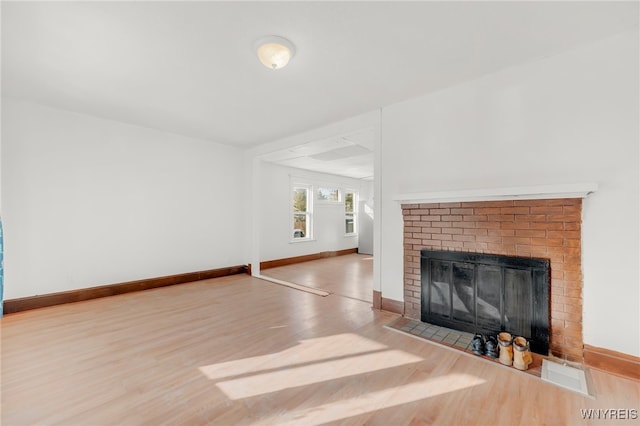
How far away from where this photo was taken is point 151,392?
1.89 metres

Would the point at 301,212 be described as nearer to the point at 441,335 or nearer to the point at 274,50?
the point at 441,335

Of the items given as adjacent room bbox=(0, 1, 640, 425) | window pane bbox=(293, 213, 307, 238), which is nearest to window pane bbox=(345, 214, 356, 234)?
window pane bbox=(293, 213, 307, 238)

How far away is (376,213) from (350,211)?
5452 mm

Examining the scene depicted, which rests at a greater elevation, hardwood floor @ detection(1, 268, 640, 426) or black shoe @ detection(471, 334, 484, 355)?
black shoe @ detection(471, 334, 484, 355)

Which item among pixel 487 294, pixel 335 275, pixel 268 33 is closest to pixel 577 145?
pixel 487 294

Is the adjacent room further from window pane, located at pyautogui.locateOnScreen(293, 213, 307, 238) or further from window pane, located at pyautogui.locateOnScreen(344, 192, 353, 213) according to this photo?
window pane, located at pyautogui.locateOnScreen(344, 192, 353, 213)

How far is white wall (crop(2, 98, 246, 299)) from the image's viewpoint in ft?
11.5

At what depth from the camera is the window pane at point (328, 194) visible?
802 cm

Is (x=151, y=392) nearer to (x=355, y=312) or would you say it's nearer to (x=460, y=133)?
(x=355, y=312)

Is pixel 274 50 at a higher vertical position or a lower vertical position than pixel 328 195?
higher

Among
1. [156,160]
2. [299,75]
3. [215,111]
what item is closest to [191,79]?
[215,111]

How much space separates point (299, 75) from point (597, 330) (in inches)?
134

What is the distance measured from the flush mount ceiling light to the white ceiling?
0.06m

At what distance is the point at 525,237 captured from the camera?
98.8 inches
